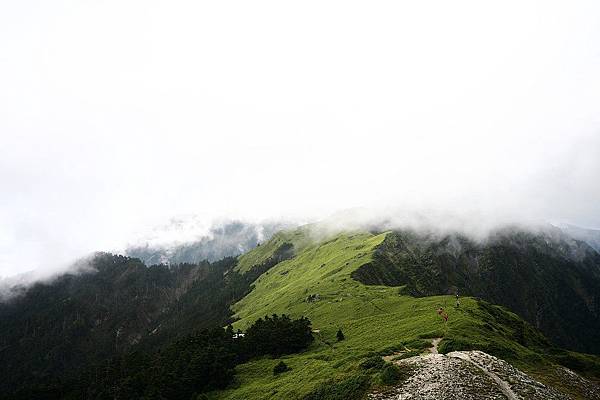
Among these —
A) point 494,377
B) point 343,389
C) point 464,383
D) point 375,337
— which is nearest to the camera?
point 464,383

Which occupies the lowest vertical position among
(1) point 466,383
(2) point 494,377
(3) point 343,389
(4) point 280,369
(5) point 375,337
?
(4) point 280,369

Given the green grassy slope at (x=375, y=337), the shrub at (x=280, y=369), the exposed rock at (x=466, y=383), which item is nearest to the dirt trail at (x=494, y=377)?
the exposed rock at (x=466, y=383)

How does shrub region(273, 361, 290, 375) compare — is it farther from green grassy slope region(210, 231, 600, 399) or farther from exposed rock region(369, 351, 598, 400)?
exposed rock region(369, 351, 598, 400)

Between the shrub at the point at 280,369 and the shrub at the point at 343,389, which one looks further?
the shrub at the point at 280,369

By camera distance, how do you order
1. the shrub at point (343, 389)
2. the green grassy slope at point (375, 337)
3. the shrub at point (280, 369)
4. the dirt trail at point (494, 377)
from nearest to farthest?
the dirt trail at point (494, 377) < the shrub at point (343, 389) < the green grassy slope at point (375, 337) < the shrub at point (280, 369)

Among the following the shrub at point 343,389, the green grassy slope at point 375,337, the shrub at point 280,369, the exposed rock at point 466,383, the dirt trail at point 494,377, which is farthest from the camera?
the shrub at point 280,369

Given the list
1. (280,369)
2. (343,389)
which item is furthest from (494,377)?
(280,369)

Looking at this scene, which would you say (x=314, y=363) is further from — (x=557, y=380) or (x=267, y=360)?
(x=557, y=380)

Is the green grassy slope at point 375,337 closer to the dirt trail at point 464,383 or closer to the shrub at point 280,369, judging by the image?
the shrub at point 280,369

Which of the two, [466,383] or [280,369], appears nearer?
[466,383]

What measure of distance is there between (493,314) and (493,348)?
174 feet

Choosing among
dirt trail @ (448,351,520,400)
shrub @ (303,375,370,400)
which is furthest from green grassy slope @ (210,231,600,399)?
dirt trail @ (448,351,520,400)

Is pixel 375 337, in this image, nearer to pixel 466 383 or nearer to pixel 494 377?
pixel 494 377

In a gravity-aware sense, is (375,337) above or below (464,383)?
below
